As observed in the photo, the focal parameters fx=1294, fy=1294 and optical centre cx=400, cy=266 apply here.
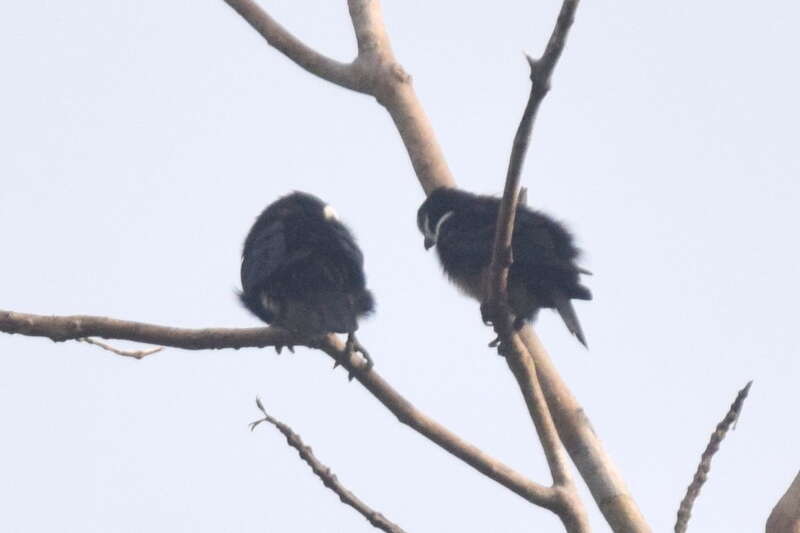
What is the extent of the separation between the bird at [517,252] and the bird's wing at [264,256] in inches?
28.9

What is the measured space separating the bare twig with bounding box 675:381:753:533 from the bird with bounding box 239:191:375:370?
4.33ft

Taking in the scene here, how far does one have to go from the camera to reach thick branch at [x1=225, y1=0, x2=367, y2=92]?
601 centimetres

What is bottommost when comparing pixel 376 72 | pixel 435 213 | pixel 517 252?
pixel 517 252

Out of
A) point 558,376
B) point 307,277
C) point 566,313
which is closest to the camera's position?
point 558,376

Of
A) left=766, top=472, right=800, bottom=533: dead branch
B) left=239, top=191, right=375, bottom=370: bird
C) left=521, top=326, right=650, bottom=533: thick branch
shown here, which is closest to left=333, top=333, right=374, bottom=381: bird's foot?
left=239, top=191, right=375, bottom=370: bird

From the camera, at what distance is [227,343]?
4254mm

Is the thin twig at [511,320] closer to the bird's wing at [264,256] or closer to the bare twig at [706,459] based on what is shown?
the bare twig at [706,459]

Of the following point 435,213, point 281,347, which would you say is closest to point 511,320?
point 281,347

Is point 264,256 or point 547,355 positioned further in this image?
point 264,256

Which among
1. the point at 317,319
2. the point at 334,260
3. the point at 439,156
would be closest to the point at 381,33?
the point at 439,156

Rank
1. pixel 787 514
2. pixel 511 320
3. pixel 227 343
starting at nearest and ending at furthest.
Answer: pixel 787 514 → pixel 227 343 → pixel 511 320

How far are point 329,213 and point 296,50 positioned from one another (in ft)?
2.66

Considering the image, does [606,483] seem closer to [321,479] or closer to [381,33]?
[321,479]

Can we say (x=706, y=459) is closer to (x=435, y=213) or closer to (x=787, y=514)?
(x=787, y=514)
